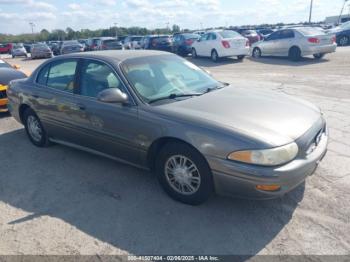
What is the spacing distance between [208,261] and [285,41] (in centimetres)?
1524

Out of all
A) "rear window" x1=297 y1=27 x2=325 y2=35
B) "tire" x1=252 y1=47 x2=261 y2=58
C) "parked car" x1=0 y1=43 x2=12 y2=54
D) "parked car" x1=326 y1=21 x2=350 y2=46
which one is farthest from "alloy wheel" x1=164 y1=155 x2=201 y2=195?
"parked car" x1=0 y1=43 x2=12 y2=54

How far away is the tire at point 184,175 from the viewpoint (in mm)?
3412

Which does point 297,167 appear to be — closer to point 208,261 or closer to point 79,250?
point 208,261

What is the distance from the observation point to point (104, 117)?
4191 millimetres

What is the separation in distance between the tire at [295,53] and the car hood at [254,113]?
12397 millimetres

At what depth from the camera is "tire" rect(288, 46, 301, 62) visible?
1553cm

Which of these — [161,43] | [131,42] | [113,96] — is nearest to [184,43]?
[161,43]

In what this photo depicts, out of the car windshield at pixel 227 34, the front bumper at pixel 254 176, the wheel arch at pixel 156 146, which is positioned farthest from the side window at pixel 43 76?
the car windshield at pixel 227 34

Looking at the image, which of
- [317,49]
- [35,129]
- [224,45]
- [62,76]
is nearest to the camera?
[62,76]

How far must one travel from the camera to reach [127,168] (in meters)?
4.70

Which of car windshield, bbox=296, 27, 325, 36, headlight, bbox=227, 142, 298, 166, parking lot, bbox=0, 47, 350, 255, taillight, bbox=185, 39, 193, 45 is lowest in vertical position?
parking lot, bbox=0, 47, 350, 255

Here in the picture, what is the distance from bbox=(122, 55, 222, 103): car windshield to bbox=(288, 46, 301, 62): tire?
40.2 ft

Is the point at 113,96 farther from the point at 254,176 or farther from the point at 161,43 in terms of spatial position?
the point at 161,43

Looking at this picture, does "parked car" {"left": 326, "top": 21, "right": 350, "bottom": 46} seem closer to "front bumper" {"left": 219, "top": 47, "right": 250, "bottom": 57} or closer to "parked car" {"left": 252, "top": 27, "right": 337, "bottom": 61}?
"parked car" {"left": 252, "top": 27, "right": 337, "bottom": 61}
